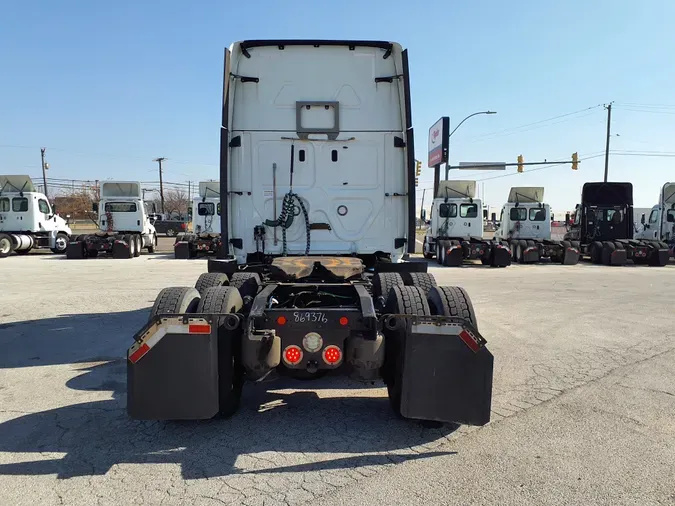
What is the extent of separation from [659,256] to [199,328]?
72.4 ft

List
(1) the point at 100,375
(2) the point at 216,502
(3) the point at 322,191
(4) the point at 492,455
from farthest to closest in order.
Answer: (3) the point at 322,191 → (1) the point at 100,375 → (4) the point at 492,455 → (2) the point at 216,502

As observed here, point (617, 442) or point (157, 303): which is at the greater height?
point (157, 303)

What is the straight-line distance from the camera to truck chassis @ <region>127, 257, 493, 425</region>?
3719mm

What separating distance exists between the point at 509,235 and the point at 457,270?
619cm

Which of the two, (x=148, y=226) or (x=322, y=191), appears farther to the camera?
(x=148, y=226)

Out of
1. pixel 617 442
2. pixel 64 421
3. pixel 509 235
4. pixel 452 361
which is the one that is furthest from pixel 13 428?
pixel 509 235

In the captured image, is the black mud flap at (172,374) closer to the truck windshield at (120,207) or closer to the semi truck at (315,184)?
the semi truck at (315,184)

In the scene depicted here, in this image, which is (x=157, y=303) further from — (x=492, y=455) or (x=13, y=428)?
(x=492, y=455)

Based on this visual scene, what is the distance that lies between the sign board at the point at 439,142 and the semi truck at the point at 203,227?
14.1 m

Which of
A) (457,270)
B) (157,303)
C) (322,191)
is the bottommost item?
(457,270)

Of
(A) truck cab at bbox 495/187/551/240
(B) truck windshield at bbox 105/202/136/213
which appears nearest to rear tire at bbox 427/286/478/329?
(A) truck cab at bbox 495/187/551/240

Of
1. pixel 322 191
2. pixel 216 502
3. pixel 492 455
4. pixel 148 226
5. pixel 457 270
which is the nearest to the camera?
pixel 216 502

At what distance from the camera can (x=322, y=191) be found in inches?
252

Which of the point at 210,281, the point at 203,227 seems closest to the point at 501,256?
the point at 203,227
